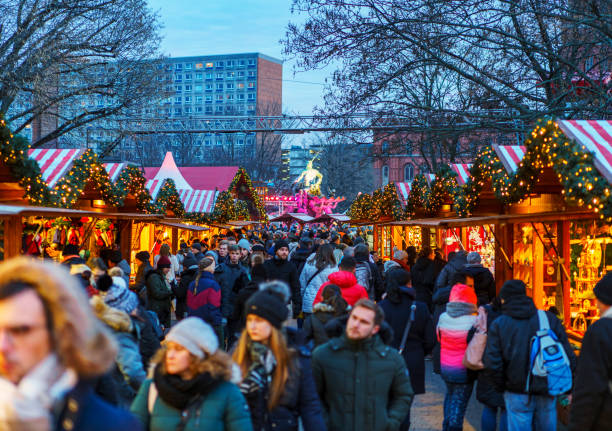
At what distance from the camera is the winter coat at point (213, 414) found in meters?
3.22

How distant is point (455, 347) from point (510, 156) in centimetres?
558

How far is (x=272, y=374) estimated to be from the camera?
3973 mm

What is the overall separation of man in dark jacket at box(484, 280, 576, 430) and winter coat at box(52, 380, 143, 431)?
4292 mm

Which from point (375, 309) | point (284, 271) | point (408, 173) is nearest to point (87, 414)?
point (375, 309)

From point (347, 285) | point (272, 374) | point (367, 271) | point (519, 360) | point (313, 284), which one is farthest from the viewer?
point (367, 271)

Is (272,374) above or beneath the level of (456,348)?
above

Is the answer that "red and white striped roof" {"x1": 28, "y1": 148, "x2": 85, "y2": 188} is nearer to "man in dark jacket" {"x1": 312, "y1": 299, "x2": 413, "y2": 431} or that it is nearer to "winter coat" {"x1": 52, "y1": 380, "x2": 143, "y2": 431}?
"man in dark jacket" {"x1": 312, "y1": 299, "x2": 413, "y2": 431}

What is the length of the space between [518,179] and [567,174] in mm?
2471

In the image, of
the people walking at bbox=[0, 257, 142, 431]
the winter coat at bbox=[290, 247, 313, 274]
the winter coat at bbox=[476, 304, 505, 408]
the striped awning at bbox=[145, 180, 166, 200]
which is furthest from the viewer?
the striped awning at bbox=[145, 180, 166, 200]

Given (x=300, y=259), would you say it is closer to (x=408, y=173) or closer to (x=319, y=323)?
(x=319, y=323)

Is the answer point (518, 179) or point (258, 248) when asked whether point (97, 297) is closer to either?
point (518, 179)

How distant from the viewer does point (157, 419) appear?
10.9 ft

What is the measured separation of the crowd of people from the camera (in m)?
1.80

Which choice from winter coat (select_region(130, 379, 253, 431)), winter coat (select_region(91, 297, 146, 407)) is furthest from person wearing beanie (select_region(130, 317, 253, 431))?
winter coat (select_region(91, 297, 146, 407))
